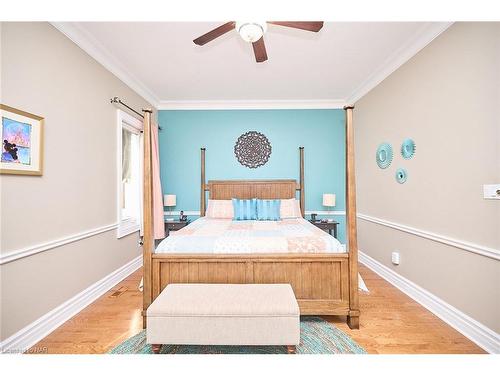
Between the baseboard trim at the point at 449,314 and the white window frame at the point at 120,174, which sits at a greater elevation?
the white window frame at the point at 120,174

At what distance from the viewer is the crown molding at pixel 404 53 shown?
2.26 meters

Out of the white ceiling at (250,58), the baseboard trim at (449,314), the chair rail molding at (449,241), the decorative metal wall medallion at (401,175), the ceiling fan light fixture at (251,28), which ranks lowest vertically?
the baseboard trim at (449,314)

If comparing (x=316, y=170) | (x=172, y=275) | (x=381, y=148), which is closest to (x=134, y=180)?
(x=172, y=275)

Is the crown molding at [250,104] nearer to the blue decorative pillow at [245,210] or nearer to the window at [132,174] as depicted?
the window at [132,174]

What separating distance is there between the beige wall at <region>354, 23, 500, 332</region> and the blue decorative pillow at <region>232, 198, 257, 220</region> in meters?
1.79

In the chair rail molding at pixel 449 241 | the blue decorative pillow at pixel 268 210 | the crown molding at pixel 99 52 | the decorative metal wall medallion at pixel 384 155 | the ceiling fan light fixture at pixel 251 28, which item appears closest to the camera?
the ceiling fan light fixture at pixel 251 28

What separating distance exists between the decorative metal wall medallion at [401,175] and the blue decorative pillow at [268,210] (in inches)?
63.0

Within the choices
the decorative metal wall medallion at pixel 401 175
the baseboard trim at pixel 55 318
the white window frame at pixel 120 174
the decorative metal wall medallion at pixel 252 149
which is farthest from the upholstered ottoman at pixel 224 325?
the decorative metal wall medallion at pixel 252 149

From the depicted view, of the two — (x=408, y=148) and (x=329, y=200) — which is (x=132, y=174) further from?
(x=408, y=148)

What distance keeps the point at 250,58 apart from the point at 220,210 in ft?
7.06

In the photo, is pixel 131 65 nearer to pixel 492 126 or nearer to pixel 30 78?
pixel 30 78

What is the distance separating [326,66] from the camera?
10.2 feet
